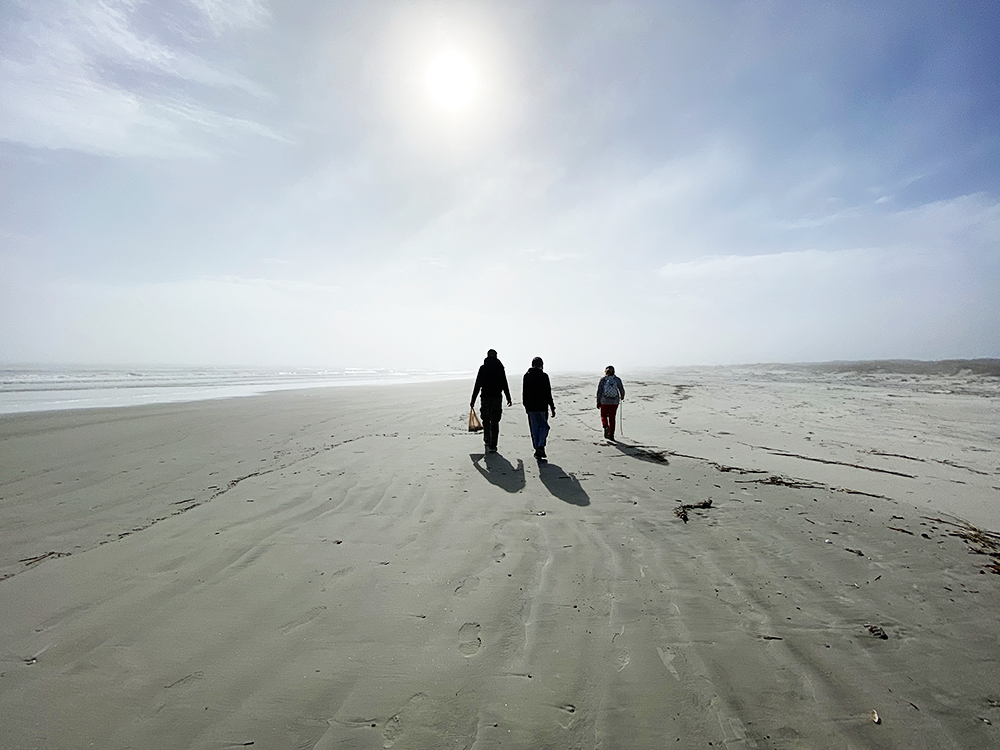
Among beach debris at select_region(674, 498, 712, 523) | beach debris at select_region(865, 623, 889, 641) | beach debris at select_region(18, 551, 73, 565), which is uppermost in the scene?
beach debris at select_region(18, 551, 73, 565)

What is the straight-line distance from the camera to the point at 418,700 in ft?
8.57

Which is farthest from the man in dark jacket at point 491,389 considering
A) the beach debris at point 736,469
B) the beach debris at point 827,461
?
the beach debris at point 827,461

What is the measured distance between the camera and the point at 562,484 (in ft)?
23.2

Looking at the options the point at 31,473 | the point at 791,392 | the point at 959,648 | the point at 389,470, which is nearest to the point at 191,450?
the point at 31,473

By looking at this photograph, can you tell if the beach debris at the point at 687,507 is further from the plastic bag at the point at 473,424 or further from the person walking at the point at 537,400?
the plastic bag at the point at 473,424

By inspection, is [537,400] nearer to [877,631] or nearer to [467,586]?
[467,586]

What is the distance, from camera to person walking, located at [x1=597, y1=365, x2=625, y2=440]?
10.8 metres

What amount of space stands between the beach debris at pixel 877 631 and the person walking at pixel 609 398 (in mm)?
7525

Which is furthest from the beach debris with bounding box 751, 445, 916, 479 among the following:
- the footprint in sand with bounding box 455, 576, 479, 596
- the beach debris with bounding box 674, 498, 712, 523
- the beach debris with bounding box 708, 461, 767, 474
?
the footprint in sand with bounding box 455, 576, 479, 596

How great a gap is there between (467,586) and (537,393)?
18.7ft

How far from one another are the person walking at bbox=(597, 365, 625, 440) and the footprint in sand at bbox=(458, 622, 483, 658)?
26.5 ft

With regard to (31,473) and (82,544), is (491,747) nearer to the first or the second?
(82,544)

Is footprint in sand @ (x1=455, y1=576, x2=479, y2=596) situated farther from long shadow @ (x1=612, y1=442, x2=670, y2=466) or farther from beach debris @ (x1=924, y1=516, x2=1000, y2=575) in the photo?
long shadow @ (x1=612, y1=442, x2=670, y2=466)

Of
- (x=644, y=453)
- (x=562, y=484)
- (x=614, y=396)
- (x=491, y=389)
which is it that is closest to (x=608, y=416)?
(x=614, y=396)
